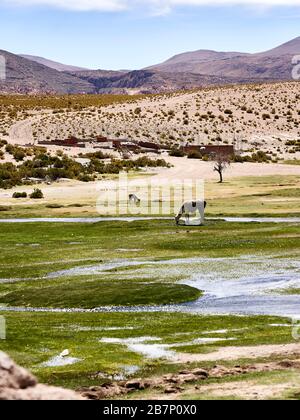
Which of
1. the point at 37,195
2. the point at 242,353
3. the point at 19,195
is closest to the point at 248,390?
the point at 242,353

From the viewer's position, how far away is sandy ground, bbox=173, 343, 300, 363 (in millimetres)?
20969

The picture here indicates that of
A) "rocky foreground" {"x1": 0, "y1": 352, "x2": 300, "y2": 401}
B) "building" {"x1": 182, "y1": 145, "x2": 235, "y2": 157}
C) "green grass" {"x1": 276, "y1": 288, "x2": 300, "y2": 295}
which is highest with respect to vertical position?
"building" {"x1": 182, "y1": 145, "x2": 235, "y2": 157}

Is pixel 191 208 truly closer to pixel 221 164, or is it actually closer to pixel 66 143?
pixel 221 164

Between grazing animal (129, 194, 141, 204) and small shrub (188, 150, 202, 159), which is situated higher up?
small shrub (188, 150, 202, 159)

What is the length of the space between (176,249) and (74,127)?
82.3m

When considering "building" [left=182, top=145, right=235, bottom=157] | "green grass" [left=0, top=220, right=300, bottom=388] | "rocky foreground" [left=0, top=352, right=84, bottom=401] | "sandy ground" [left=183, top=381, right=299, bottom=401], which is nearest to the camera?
"rocky foreground" [left=0, top=352, right=84, bottom=401]

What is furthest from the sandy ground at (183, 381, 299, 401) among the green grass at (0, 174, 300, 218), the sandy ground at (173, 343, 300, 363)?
the green grass at (0, 174, 300, 218)

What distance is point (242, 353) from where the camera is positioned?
21406 mm

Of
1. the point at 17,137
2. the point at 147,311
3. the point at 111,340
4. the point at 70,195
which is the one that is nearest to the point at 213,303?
the point at 147,311

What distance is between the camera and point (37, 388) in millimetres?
11555

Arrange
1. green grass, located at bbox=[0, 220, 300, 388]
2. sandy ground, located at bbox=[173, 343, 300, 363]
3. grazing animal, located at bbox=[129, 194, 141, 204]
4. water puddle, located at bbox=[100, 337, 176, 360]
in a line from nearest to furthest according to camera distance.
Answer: sandy ground, located at bbox=[173, 343, 300, 363] → water puddle, located at bbox=[100, 337, 176, 360] → green grass, located at bbox=[0, 220, 300, 388] → grazing animal, located at bbox=[129, 194, 141, 204]

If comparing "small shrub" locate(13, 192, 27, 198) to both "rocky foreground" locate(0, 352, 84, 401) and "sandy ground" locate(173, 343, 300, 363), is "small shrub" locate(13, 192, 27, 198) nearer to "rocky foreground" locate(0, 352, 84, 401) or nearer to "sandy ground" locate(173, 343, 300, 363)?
"sandy ground" locate(173, 343, 300, 363)

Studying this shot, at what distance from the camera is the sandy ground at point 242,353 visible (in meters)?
21.0

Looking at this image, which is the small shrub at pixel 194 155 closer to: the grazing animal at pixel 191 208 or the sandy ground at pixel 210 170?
the sandy ground at pixel 210 170
